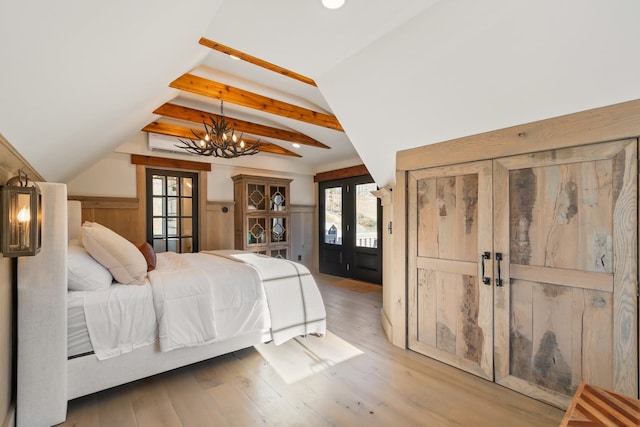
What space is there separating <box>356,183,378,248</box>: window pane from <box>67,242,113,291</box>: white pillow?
4035 millimetres

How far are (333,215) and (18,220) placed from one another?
5.02 m

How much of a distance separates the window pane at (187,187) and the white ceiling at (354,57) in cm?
224

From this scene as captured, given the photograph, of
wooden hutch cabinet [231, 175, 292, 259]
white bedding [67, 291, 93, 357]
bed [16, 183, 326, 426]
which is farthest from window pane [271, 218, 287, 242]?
white bedding [67, 291, 93, 357]

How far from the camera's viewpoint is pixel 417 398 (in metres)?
1.93

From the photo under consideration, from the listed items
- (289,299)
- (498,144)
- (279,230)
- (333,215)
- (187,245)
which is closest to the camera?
(498,144)

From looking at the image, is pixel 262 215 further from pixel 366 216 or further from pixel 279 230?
pixel 366 216

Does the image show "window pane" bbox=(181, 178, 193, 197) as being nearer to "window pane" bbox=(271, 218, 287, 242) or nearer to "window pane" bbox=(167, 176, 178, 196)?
"window pane" bbox=(167, 176, 178, 196)

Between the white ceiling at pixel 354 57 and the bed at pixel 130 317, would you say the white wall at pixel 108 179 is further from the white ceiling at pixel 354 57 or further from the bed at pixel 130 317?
the bed at pixel 130 317

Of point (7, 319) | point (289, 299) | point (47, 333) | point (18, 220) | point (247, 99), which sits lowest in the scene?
point (289, 299)

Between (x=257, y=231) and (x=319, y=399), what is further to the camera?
(x=257, y=231)

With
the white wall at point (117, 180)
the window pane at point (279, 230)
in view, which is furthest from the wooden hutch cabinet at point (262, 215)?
the white wall at point (117, 180)

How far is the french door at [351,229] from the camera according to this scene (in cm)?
525

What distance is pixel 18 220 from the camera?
134 centimetres

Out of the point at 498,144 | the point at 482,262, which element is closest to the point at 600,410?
the point at 482,262
